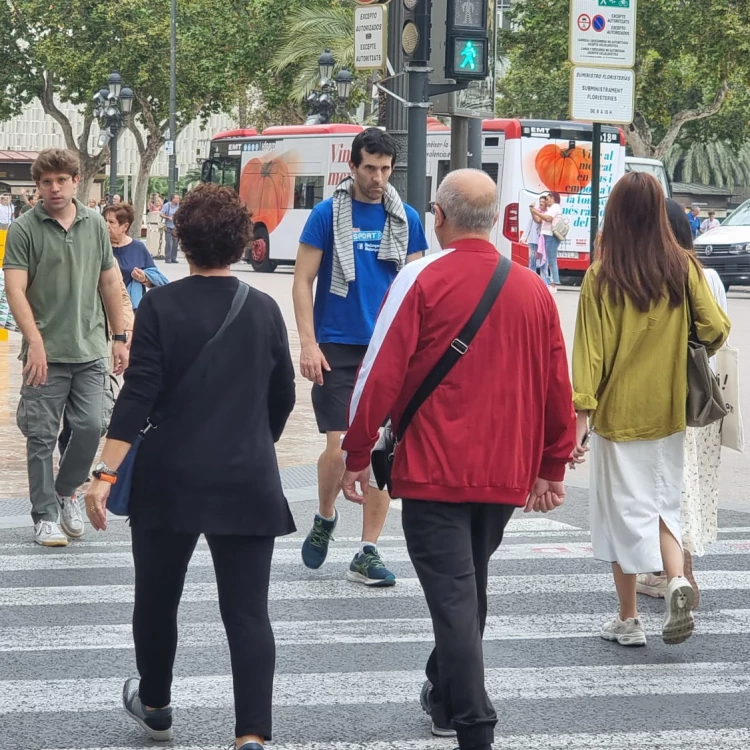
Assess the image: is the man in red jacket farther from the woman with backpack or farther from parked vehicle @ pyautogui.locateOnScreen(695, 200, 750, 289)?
parked vehicle @ pyautogui.locateOnScreen(695, 200, 750, 289)

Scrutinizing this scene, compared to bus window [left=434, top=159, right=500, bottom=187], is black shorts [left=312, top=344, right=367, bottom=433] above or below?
below

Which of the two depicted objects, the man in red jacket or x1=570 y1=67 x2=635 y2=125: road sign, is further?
x1=570 y1=67 x2=635 y2=125: road sign

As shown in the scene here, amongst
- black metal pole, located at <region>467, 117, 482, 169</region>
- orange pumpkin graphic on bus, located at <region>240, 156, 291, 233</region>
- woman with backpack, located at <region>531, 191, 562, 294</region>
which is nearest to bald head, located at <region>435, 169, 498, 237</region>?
black metal pole, located at <region>467, 117, 482, 169</region>

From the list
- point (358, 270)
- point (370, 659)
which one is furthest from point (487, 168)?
point (370, 659)

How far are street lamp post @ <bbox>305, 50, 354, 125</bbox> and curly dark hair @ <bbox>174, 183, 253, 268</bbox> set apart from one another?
30.3 m

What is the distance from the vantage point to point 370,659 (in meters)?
5.29

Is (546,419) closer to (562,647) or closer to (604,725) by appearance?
(604,725)

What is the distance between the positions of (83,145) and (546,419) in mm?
58033

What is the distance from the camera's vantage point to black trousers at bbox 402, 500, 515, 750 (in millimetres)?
4012

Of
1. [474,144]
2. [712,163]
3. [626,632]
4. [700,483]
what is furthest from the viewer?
[712,163]

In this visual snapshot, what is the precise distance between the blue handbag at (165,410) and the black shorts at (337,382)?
2.25m

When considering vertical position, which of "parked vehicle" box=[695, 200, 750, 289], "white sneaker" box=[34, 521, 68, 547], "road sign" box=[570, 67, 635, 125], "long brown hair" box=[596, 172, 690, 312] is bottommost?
"parked vehicle" box=[695, 200, 750, 289]

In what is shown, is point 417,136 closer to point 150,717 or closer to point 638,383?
point 638,383

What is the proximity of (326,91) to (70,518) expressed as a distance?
1134 inches
